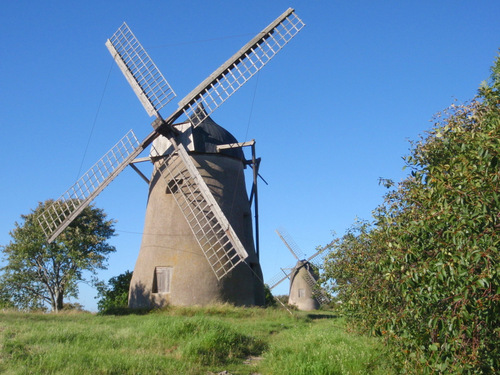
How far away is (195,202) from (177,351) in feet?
29.0

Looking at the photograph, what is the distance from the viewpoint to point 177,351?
926 centimetres

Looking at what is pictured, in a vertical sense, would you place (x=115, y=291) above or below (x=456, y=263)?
above

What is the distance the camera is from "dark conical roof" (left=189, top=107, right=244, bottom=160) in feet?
61.5

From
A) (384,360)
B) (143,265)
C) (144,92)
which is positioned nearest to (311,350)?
(384,360)

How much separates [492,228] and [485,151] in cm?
71

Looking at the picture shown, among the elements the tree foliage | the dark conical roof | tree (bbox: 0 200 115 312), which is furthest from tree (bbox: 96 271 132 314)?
the tree foliage

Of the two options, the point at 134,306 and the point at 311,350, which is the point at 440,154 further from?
the point at 134,306

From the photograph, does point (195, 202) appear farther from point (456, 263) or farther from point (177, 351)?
point (456, 263)

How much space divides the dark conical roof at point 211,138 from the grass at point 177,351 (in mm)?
8648

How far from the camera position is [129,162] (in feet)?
59.9

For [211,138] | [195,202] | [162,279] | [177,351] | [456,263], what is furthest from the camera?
[211,138]

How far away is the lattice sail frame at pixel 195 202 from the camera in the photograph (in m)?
16.9

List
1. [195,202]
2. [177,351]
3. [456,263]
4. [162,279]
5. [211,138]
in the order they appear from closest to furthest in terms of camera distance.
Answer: [456,263]
[177,351]
[195,202]
[162,279]
[211,138]

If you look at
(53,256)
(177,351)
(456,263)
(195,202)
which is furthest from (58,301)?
(456,263)
